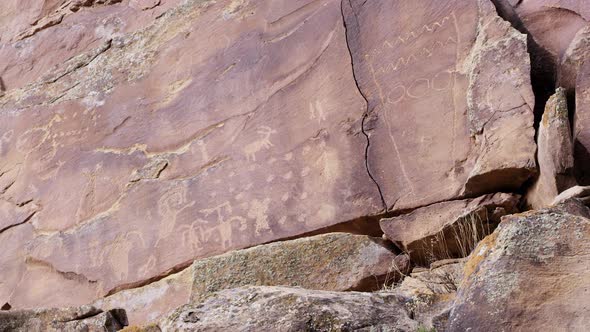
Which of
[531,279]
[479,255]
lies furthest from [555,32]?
[531,279]

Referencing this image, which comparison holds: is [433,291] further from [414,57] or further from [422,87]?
[414,57]

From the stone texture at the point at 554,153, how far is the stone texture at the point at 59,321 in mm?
1999

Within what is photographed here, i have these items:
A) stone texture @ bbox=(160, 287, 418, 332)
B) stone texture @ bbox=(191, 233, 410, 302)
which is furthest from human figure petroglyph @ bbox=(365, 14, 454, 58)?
stone texture @ bbox=(160, 287, 418, 332)

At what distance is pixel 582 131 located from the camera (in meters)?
3.83

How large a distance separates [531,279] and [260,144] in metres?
2.57

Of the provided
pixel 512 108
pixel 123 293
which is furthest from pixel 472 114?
pixel 123 293

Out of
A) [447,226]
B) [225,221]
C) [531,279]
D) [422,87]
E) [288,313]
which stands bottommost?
[447,226]

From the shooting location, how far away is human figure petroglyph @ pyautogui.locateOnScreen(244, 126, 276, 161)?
4.99 meters

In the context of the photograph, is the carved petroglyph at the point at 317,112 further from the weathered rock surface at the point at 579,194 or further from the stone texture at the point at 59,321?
the weathered rock surface at the point at 579,194

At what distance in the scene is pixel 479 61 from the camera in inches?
169

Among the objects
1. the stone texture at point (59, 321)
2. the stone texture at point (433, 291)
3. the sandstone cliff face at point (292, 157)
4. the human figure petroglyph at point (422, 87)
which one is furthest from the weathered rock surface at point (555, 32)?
the stone texture at point (59, 321)

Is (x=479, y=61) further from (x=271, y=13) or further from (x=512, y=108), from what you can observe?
(x=271, y=13)

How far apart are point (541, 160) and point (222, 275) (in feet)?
5.34

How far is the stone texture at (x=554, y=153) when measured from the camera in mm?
3686
